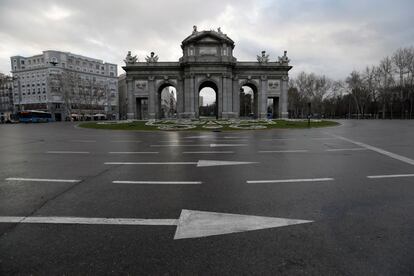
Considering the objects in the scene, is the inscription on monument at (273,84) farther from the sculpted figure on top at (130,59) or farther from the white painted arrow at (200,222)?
the white painted arrow at (200,222)

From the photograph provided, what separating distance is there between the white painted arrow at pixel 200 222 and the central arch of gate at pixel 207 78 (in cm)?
4701

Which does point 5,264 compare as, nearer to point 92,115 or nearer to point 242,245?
point 242,245

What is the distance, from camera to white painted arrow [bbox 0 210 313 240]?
3717 mm

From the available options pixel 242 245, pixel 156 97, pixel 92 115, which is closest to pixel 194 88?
pixel 156 97

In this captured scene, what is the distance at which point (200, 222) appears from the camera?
3998 millimetres

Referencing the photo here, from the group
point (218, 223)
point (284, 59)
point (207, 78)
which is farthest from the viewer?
point (284, 59)

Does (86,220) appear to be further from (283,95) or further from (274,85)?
(283,95)

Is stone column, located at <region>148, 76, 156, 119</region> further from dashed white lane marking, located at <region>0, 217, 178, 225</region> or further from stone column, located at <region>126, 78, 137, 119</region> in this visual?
dashed white lane marking, located at <region>0, 217, 178, 225</region>

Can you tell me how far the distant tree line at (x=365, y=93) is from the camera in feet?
234

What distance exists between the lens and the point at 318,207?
4.60 m

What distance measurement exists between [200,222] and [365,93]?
9815 cm

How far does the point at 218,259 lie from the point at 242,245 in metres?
0.47

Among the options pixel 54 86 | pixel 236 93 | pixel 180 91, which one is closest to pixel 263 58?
pixel 236 93

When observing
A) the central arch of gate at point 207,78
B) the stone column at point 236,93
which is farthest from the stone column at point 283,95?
the stone column at point 236,93
